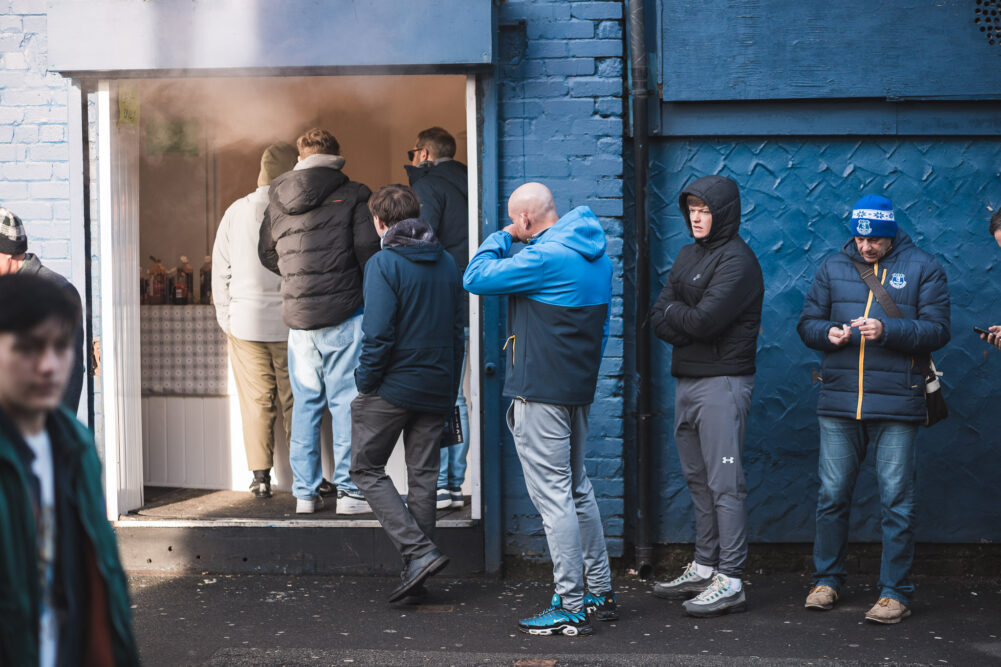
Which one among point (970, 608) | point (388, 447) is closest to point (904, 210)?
point (970, 608)

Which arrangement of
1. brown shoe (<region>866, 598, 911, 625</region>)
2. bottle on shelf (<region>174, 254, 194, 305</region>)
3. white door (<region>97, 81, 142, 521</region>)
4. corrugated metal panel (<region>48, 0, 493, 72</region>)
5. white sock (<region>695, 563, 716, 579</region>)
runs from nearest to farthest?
brown shoe (<region>866, 598, 911, 625</region>) → white sock (<region>695, 563, 716, 579</region>) → corrugated metal panel (<region>48, 0, 493, 72</region>) → white door (<region>97, 81, 142, 521</region>) → bottle on shelf (<region>174, 254, 194, 305</region>)

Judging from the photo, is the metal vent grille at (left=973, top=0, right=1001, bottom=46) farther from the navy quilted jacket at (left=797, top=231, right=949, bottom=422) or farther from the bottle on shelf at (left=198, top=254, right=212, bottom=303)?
the bottle on shelf at (left=198, top=254, right=212, bottom=303)

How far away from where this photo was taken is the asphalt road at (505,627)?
475 cm

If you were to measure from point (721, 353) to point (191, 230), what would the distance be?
4.20 metres

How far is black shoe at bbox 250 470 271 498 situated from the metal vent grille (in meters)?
4.97

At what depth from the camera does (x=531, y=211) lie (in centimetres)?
511

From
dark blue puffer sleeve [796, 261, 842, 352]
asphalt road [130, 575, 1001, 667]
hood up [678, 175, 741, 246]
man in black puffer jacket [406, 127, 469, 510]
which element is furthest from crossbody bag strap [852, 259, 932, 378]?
man in black puffer jacket [406, 127, 469, 510]

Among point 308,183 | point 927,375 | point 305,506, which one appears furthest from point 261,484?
point 927,375

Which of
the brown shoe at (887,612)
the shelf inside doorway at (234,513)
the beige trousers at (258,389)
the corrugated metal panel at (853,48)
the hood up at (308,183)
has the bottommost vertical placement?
the brown shoe at (887,612)

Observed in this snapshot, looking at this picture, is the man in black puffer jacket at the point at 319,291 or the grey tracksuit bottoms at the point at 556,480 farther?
the man in black puffer jacket at the point at 319,291

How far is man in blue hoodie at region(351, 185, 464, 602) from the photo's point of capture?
5340 mm

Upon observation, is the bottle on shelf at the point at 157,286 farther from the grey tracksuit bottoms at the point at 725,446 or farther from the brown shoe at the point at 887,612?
the brown shoe at the point at 887,612

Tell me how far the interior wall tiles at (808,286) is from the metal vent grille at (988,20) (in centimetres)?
55

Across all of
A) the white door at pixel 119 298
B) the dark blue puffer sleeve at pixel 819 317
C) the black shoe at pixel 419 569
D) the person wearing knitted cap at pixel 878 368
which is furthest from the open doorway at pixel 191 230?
the person wearing knitted cap at pixel 878 368
